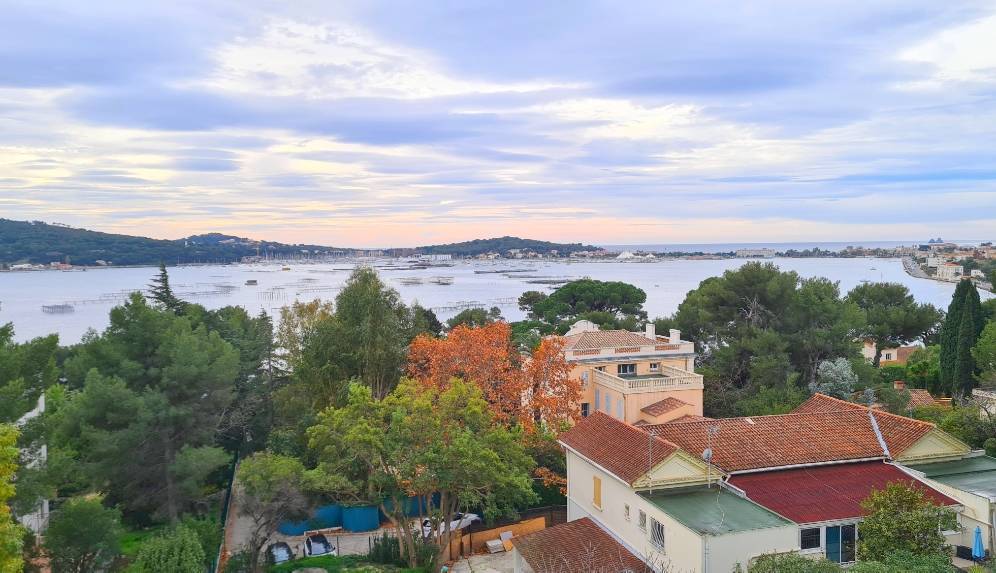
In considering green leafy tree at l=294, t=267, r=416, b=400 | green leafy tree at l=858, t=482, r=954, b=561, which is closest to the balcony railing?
green leafy tree at l=294, t=267, r=416, b=400

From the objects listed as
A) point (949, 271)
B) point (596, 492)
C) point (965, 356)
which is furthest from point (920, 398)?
point (949, 271)

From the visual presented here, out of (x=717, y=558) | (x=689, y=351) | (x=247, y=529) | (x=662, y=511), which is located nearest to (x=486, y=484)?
(x=662, y=511)

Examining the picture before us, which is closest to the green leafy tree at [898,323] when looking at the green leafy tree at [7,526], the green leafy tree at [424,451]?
the green leafy tree at [424,451]

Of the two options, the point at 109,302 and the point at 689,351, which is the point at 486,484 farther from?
the point at 109,302

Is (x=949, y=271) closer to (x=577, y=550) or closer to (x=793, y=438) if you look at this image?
(x=793, y=438)

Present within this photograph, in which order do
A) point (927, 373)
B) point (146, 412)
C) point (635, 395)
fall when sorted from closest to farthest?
point (146, 412)
point (635, 395)
point (927, 373)

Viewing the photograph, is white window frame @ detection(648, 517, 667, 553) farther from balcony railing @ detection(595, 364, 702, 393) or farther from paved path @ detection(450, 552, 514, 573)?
balcony railing @ detection(595, 364, 702, 393)
